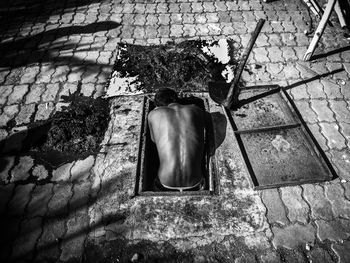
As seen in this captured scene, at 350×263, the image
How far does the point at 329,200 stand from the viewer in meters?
3.42

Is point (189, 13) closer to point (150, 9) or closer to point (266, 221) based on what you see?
point (150, 9)

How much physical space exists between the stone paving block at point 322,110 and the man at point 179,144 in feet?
7.54

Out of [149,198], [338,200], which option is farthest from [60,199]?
[338,200]

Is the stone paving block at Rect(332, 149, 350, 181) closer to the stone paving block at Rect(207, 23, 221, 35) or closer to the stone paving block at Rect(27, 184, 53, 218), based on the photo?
the stone paving block at Rect(207, 23, 221, 35)

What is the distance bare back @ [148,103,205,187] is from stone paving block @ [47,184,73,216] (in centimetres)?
136

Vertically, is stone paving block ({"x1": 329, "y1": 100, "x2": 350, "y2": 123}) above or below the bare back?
below

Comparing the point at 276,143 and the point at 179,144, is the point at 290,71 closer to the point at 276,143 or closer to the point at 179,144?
the point at 276,143

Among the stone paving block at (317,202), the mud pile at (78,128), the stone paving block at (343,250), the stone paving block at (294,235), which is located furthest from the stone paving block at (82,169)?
the stone paving block at (343,250)

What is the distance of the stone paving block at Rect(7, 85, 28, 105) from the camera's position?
4.80 m

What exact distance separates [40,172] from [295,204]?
3.67 metres

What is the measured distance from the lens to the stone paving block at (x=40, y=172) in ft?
12.4

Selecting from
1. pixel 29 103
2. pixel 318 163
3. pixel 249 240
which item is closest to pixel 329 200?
pixel 318 163

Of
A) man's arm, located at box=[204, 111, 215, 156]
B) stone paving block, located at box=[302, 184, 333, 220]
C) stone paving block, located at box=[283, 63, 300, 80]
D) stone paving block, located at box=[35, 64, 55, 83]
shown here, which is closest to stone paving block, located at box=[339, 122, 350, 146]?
stone paving block, located at box=[302, 184, 333, 220]

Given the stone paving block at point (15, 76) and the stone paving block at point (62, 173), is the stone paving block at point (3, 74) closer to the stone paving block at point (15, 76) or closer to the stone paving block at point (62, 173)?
the stone paving block at point (15, 76)
